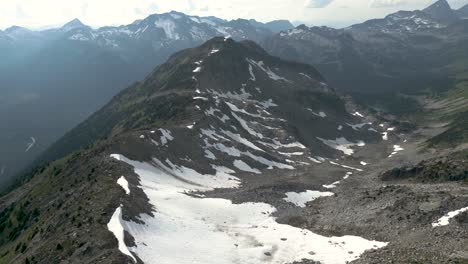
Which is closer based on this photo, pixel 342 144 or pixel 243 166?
pixel 243 166

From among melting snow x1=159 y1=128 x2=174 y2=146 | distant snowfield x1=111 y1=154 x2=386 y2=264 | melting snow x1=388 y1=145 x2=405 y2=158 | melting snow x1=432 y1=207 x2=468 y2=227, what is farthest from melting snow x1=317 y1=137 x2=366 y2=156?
melting snow x1=432 y1=207 x2=468 y2=227

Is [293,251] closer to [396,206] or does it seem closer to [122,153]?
[396,206]

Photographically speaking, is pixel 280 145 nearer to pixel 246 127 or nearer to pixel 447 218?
pixel 246 127

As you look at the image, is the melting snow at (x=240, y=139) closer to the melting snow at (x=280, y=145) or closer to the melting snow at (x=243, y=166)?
the melting snow at (x=280, y=145)

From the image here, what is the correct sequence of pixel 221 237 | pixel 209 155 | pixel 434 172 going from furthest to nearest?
pixel 209 155, pixel 434 172, pixel 221 237

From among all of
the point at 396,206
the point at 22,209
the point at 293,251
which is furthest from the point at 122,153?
the point at 396,206

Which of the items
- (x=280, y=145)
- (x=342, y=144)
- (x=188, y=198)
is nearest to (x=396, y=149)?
(x=342, y=144)
